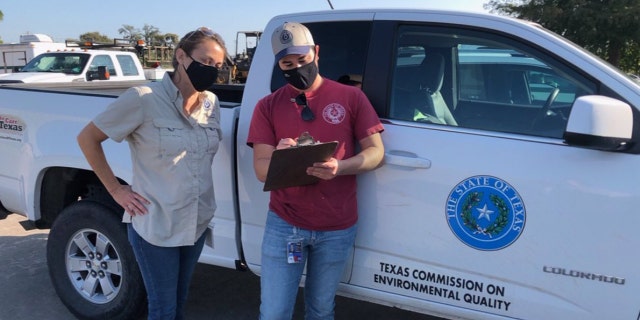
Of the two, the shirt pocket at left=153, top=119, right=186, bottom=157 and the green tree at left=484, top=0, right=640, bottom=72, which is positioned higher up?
the green tree at left=484, top=0, right=640, bottom=72

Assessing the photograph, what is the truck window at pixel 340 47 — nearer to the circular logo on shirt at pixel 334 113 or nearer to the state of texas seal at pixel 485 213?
the circular logo on shirt at pixel 334 113

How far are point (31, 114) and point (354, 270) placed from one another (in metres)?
2.18

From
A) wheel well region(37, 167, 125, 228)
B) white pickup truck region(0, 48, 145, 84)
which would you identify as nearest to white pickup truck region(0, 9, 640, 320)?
wheel well region(37, 167, 125, 228)

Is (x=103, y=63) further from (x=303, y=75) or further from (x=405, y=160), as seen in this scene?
(x=405, y=160)

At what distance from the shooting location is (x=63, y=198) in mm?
3410

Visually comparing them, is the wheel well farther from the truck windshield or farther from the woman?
the truck windshield

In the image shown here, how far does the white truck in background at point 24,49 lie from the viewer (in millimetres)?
16078

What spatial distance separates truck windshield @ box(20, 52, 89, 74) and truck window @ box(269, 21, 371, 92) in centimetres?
1153

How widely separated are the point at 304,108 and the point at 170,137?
0.59 meters

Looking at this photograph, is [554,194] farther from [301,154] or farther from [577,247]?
[301,154]

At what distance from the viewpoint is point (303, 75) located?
2281 millimetres

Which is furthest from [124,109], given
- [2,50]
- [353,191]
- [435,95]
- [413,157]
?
[2,50]

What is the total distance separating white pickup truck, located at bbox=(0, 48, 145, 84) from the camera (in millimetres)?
12363

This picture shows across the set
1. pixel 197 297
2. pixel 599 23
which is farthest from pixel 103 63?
pixel 599 23
